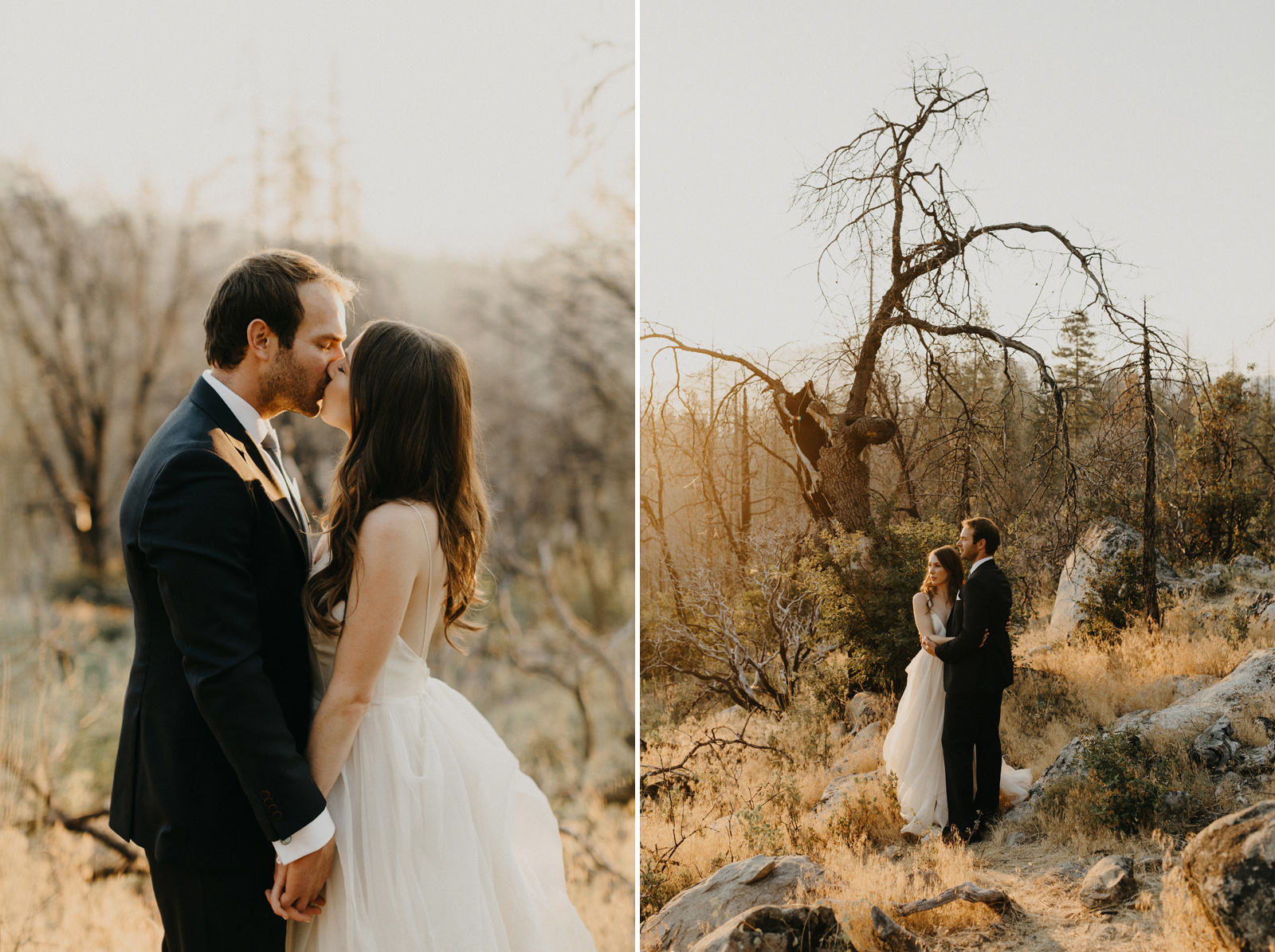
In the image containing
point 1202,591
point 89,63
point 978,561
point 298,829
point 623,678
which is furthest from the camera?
point 623,678

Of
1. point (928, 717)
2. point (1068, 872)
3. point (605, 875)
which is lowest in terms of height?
point (605, 875)

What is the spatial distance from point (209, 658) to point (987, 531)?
6.51 feet

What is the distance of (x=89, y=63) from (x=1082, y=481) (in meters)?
3.31

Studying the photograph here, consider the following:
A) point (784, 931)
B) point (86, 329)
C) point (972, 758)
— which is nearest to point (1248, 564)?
point (972, 758)

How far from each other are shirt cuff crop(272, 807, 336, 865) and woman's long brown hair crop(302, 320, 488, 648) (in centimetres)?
35

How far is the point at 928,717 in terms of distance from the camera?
7.48 ft

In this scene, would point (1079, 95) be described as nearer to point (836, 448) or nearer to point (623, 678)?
point (836, 448)

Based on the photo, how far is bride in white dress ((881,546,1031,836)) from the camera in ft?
7.43

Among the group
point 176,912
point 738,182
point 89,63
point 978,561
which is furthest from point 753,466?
point 89,63

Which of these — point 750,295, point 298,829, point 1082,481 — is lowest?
point 298,829

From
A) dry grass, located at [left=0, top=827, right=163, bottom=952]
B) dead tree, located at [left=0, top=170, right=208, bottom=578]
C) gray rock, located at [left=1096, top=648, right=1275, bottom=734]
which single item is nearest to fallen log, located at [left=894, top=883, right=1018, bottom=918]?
gray rock, located at [left=1096, top=648, right=1275, bottom=734]

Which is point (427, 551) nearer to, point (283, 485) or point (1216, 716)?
point (283, 485)

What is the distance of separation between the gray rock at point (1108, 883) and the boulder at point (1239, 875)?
0.13 meters

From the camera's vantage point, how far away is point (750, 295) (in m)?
2.65
